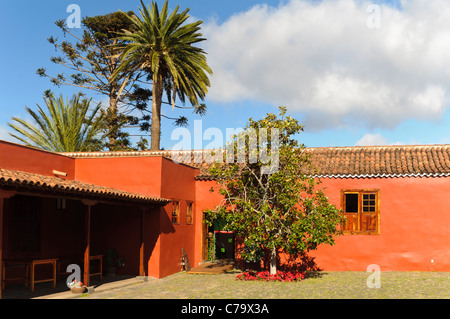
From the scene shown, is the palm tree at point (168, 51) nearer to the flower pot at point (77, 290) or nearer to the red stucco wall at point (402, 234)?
the red stucco wall at point (402, 234)

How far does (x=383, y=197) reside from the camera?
55.2 feet

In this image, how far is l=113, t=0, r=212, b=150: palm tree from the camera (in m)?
23.9

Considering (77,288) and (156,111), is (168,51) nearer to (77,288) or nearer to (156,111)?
(156,111)

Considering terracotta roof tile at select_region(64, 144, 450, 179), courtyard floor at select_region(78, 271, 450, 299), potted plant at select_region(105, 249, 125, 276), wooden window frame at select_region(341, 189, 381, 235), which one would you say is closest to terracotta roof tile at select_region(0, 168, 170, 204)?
courtyard floor at select_region(78, 271, 450, 299)

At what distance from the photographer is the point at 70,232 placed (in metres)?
14.9

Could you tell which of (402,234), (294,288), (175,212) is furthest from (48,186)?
(402,234)

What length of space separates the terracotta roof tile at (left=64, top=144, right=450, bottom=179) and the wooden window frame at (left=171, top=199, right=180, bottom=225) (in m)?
2.21

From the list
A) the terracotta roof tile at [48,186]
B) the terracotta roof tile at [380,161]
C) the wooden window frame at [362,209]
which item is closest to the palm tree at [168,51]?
the terracotta roof tile at [380,161]

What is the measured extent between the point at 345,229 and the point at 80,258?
9206 millimetres

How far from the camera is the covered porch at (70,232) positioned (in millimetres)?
11805

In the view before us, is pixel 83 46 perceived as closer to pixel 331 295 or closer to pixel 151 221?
pixel 151 221

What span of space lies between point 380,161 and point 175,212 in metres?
7.94
